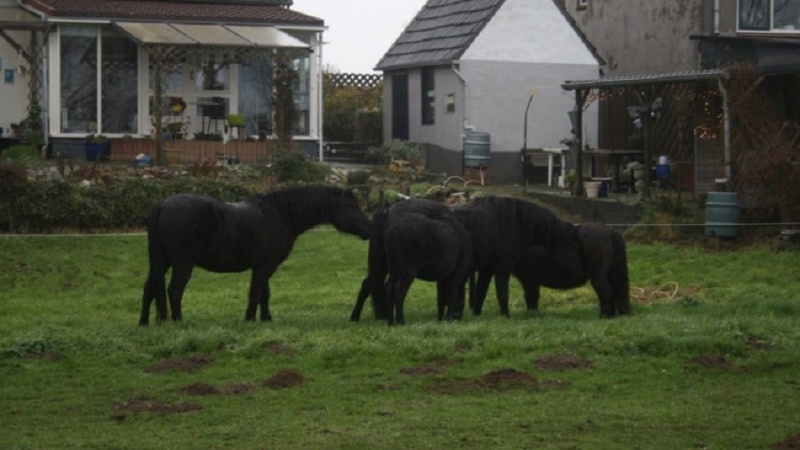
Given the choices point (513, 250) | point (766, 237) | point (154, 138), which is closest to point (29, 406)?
point (513, 250)

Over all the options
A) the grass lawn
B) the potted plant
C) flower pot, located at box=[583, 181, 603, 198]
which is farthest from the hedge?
the potted plant

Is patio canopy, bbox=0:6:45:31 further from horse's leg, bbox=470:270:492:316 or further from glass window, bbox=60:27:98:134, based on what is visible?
horse's leg, bbox=470:270:492:316

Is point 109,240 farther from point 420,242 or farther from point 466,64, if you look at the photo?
point 466,64

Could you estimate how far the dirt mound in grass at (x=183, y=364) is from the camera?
13797 mm

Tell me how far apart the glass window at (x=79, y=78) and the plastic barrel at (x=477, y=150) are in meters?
9.35

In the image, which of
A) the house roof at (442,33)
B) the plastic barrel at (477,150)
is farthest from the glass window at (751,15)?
the plastic barrel at (477,150)

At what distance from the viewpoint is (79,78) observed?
119ft

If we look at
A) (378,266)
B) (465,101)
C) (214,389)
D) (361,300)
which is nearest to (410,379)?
(214,389)

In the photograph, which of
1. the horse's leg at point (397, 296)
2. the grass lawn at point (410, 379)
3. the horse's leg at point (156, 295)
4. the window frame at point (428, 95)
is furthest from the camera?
the window frame at point (428, 95)

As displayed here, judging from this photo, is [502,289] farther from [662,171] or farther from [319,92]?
[319,92]

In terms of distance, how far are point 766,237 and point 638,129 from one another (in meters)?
9.61

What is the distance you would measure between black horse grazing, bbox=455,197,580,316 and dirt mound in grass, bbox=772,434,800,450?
678 cm

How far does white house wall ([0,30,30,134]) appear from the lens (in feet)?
123

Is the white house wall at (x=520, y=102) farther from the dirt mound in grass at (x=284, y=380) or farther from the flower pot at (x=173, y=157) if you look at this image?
the dirt mound in grass at (x=284, y=380)
